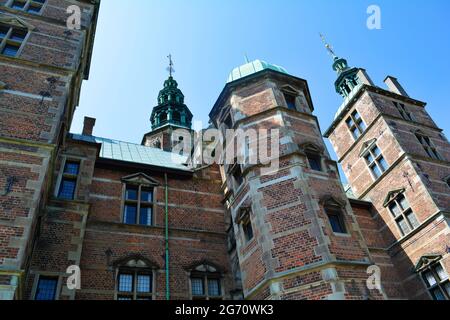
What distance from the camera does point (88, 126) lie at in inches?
664

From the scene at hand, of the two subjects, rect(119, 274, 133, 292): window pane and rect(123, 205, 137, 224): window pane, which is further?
rect(123, 205, 137, 224): window pane

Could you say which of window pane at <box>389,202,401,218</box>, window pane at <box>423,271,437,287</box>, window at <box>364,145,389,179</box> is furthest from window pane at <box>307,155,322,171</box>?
window at <box>364,145,389,179</box>

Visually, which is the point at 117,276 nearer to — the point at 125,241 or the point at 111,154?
the point at 125,241

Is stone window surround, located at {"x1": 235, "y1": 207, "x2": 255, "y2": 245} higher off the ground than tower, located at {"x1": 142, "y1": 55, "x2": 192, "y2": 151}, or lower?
lower

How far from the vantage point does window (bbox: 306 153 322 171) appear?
11903 mm

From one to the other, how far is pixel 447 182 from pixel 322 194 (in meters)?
9.68

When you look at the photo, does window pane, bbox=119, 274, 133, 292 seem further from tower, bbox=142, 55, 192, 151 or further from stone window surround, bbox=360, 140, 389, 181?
tower, bbox=142, 55, 192, 151

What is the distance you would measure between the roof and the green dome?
4.72 metres

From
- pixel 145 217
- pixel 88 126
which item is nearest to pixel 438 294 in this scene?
pixel 145 217

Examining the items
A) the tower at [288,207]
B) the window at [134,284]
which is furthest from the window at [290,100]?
the window at [134,284]

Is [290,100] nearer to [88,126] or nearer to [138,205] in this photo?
[138,205]

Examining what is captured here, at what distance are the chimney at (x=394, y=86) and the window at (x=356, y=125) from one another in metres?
3.96
